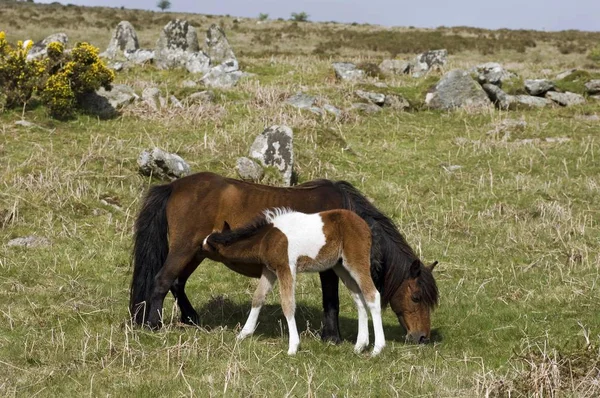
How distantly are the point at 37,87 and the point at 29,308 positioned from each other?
1046 cm

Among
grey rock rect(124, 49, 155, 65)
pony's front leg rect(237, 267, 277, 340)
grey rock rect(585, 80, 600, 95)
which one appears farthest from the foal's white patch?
grey rock rect(124, 49, 155, 65)

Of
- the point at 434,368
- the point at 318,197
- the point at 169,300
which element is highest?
the point at 318,197

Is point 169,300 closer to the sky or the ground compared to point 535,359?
closer to the ground

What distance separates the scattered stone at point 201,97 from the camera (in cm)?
2008

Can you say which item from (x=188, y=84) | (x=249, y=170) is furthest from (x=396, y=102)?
(x=249, y=170)

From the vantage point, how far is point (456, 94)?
872 inches

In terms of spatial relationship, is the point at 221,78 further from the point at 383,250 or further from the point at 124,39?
the point at 383,250

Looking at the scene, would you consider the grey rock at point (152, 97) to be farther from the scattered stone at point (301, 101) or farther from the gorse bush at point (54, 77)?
the scattered stone at point (301, 101)

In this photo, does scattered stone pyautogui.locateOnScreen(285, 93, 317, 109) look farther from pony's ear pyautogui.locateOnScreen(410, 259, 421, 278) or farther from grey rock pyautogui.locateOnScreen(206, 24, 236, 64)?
pony's ear pyautogui.locateOnScreen(410, 259, 421, 278)

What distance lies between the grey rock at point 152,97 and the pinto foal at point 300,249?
1185cm

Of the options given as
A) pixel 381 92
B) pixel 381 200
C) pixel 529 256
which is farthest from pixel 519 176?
pixel 381 92

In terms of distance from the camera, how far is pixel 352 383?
22.1 ft

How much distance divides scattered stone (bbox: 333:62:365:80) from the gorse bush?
8.31 m

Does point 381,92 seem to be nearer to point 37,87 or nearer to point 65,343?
point 37,87
